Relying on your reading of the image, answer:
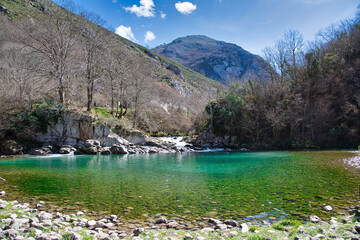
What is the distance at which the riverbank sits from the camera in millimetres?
4188

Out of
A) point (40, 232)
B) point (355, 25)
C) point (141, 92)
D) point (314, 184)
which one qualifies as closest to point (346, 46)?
point (355, 25)

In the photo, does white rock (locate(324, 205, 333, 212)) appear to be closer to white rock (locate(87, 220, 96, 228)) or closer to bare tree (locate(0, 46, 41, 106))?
white rock (locate(87, 220, 96, 228))

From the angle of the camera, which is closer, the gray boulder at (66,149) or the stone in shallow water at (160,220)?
the stone in shallow water at (160,220)

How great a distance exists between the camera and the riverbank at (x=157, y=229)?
4.19 m

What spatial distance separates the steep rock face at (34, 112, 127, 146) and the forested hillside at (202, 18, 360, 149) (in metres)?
17.9

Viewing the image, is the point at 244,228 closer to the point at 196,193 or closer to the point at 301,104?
the point at 196,193

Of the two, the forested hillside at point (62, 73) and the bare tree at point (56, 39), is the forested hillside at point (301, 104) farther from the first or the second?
the bare tree at point (56, 39)

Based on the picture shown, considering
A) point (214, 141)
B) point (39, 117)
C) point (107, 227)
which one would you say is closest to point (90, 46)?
point (39, 117)

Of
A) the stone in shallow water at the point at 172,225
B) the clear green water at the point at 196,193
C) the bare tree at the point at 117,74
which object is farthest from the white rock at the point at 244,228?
the bare tree at the point at 117,74

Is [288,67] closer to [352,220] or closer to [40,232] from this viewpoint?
[352,220]

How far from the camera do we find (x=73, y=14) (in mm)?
29719

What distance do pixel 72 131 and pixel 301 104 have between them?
1366 inches

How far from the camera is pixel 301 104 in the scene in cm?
3478

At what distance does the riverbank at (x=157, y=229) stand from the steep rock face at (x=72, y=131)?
23279mm
